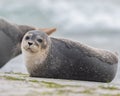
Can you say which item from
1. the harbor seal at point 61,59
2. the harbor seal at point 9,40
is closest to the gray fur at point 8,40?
the harbor seal at point 9,40

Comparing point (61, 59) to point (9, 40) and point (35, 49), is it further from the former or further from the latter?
point (9, 40)

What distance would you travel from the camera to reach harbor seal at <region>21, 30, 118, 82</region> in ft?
30.6

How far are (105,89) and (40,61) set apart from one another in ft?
9.72

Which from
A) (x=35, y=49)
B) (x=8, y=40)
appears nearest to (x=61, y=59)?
(x=35, y=49)

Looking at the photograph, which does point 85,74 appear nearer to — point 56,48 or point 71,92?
point 56,48

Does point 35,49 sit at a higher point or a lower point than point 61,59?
higher

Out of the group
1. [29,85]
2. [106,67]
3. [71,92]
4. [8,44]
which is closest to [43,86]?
[29,85]

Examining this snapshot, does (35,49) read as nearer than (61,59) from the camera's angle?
Yes

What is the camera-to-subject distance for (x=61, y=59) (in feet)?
31.0

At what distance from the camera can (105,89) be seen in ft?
21.8

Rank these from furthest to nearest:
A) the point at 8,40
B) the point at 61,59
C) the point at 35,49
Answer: the point at 8,40, the point at 61,59, the point at 35,49

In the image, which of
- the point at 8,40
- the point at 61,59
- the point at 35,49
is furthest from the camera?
the point at 8,40

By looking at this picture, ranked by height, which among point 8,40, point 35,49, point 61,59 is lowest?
point 61,59

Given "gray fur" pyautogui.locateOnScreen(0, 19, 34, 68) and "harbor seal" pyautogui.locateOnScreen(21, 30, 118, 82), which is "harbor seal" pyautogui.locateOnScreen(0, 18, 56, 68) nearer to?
"gray fur" pyautogui.locateOnScreen(0, 19, 34, 68)
